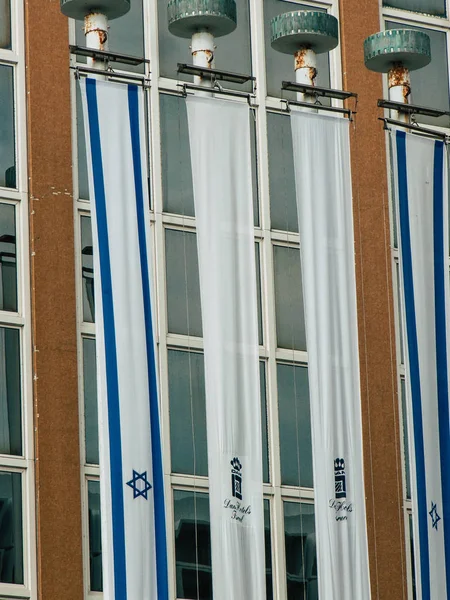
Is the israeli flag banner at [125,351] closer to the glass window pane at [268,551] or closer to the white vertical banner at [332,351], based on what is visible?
the white vertical banner at [332,351]

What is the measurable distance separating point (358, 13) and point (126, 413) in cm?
1301

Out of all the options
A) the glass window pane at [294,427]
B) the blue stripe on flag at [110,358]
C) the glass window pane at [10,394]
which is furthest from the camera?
the glass window pane at [294,427]

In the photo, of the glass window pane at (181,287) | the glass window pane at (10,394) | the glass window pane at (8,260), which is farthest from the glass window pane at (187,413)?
the glass window pane at (8,260)

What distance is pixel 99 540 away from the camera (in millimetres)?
29000

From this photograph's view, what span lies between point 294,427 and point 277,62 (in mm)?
6854

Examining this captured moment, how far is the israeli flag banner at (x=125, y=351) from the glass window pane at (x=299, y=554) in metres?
7.38

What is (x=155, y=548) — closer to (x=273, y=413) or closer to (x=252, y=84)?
(x=273, y=413)

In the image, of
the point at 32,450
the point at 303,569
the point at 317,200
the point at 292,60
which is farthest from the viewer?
the point at 292,60

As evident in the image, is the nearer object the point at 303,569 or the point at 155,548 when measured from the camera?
the point at 155,548

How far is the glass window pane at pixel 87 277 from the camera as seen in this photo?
1171 inches

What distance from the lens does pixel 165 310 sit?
30.4 meters

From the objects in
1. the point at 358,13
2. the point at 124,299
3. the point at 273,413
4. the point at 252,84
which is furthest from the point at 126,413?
the point at 358,13

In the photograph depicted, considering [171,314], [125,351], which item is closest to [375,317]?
[171,314]

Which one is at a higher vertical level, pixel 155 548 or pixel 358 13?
pixel 358 13
